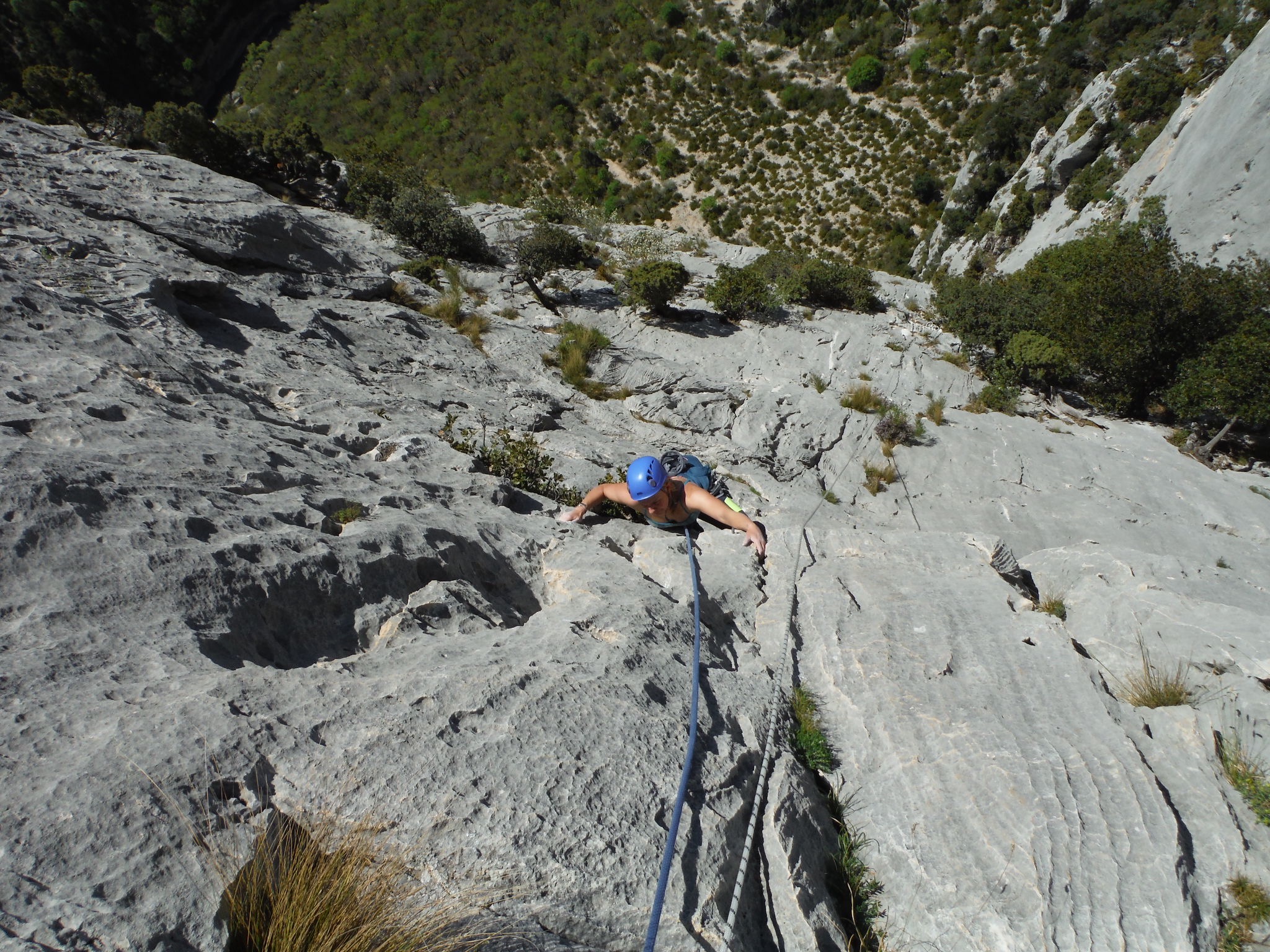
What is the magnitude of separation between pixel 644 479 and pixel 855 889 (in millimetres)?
3563


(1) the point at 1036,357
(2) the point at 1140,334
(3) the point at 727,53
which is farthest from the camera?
(3) the point at 727,53

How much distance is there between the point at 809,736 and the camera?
3500 mm

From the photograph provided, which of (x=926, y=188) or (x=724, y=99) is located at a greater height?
(x=724, y=99)

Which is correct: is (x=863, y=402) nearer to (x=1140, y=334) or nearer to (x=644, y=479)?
(x=644, y=479)

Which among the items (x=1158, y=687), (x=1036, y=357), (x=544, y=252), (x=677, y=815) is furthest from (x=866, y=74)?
(x=677, y=815)

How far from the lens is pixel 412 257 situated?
43.1 ft

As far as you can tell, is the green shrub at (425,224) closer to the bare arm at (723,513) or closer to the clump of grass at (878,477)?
the bare arm at (723,513)

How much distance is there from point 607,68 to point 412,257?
1311 inches

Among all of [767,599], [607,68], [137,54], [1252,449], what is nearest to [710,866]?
[767,599]

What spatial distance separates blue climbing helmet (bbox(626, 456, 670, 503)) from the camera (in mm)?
5555

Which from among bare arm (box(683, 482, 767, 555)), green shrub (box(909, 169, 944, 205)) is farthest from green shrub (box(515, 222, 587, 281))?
green shrub (box(909, 169, 944, 205))

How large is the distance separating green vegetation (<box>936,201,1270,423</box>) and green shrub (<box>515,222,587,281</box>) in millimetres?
10281

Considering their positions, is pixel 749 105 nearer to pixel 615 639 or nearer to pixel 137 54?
pixel 615 639

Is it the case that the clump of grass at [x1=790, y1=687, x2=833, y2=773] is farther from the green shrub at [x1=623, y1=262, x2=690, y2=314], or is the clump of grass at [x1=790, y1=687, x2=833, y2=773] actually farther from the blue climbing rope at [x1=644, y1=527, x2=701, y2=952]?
the green shrub at [x1=623, y1=262, x2=690, y2=314]
